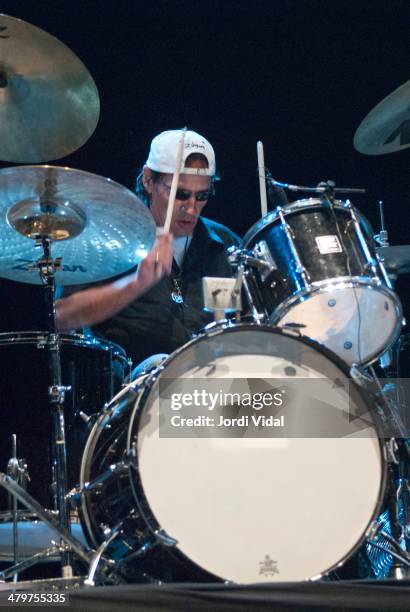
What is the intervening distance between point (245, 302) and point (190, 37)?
1.83 metres

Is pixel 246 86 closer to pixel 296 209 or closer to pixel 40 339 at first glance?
pixel 296 209

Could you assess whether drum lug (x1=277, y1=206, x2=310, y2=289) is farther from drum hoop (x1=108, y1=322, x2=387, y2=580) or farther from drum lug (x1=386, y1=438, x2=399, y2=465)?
drum lug (x1=386, y1=438, x2=399, y2=465)

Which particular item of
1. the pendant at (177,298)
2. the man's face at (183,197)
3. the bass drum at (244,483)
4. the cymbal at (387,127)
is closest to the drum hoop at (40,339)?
the bass drum at (244,483)

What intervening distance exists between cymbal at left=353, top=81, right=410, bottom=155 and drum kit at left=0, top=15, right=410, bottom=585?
0.04 metres

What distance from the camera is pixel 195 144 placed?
317cm

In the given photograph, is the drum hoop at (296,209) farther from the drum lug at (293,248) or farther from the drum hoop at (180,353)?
the drum hoop at (180,353)

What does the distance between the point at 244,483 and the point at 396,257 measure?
4.73ft

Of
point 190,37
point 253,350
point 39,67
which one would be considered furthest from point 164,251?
point 190,37

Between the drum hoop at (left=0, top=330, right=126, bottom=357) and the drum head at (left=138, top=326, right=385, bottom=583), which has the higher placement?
the drum hoop at (left=0, top=330, right=126, bottom=357)

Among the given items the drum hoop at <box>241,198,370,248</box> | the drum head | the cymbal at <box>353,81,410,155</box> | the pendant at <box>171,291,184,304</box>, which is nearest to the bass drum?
the drum head

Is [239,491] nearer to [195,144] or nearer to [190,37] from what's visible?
[195,144]

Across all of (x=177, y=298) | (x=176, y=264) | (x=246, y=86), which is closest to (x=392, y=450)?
(x=177, y=298)

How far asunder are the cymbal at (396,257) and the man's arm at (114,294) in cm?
100

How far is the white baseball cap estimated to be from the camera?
317cm
